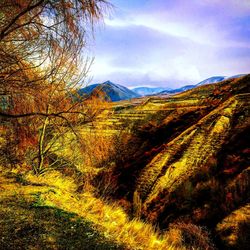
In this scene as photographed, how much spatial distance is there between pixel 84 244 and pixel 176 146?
11735mm

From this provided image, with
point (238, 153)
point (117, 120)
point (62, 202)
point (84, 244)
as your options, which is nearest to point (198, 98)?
point (117, 120)

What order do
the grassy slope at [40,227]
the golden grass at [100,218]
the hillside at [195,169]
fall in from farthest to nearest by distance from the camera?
1. the hillside at [195,169]
2. the golden grass at [100,218]
3. the grassy slope at [40,227]

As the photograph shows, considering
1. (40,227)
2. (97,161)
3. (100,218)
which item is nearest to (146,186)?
(97,161)

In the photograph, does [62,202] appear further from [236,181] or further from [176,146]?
[176,146]

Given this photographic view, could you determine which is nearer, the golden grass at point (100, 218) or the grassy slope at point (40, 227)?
the grassy slope at point (40, 227)

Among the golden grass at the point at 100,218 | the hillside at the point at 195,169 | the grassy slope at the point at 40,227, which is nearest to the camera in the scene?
the grassy slope at the point at 40,227

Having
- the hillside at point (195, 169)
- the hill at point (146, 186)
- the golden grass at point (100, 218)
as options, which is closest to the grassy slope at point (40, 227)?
the hill at point (146, 186)

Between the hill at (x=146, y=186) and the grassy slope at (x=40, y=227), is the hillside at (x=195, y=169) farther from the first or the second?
the grassy slope at (x=40, y=227)

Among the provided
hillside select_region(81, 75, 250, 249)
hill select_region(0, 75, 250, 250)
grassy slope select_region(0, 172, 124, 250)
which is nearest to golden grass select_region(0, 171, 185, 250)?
hill select_region(0, 75, 250, 250)

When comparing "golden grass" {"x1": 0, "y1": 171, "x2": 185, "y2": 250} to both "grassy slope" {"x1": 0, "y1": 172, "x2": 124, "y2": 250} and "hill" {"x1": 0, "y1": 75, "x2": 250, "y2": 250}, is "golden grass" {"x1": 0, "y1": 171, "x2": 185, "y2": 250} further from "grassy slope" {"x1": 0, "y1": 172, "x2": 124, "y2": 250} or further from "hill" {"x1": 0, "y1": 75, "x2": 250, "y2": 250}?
"grassy slope" {"x1": 0, "y1": 172, "x2": 124, "y2": 250}

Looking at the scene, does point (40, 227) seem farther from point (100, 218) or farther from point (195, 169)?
point (195, 169)

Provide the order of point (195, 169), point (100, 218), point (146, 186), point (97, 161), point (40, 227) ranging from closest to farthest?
point (40, 227) → point (100, 218) → point (97, 161) → point (195, 169) → point (146, 186)

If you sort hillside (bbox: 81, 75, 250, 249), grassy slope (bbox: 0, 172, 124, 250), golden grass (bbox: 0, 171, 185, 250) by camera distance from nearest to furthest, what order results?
grassy slope (bbox: 0, 172, 124, 250)
golden grass (bbox: 0, 171, 185, 250)
hillside (bbox: 81, 75, 250, 249)

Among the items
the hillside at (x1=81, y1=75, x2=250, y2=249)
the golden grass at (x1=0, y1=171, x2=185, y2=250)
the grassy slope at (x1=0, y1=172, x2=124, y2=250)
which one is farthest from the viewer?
the hillside at (x1=81, y1=75, x2=250, y2=249)
